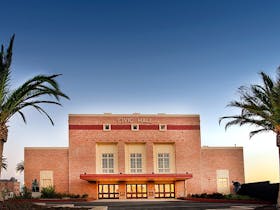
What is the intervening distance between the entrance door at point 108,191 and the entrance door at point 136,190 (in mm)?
1258

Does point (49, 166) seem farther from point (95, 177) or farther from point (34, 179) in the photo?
point (95, 177)

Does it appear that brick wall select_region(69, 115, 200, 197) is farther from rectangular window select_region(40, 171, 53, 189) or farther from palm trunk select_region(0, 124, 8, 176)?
palm trunk select_region(0, 124, 8, 176)

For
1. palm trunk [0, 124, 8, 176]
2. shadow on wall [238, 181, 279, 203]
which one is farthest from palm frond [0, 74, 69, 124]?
shadow on wall [238, 181, 279, 203]

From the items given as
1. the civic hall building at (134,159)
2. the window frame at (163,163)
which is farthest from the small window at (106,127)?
the window frame at (163,163)

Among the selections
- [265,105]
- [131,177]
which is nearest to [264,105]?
[265,105]

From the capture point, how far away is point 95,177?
46188mm

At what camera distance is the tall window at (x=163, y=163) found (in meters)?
50.3

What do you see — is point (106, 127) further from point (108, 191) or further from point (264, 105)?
point (264, 105)

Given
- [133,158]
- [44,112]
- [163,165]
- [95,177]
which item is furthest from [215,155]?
[44,112]

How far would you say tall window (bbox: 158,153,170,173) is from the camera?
5028 cm

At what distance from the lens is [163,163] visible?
50406 mm

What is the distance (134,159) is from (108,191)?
15.0 feet

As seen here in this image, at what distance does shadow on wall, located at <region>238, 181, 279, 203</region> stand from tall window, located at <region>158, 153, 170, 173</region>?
35.3ft

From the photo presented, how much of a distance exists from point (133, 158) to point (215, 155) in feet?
31.4
